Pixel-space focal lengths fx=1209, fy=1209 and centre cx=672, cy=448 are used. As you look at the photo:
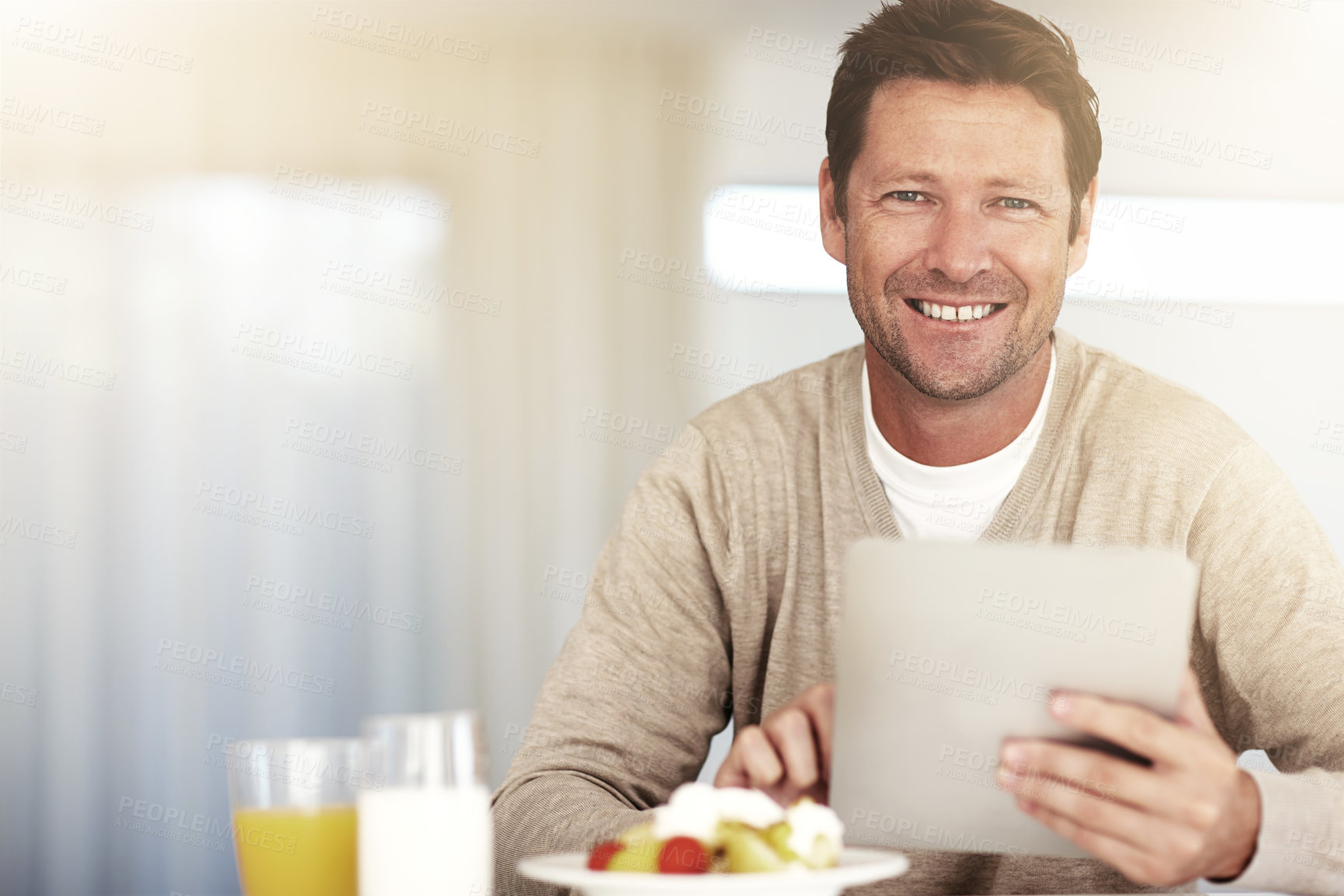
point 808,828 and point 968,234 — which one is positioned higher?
point 968,234

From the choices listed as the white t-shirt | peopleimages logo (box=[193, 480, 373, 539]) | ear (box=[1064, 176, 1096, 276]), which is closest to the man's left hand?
the white t-shirt

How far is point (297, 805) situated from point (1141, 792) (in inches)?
21.5

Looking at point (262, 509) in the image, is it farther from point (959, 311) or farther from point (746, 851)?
point (746, 851)

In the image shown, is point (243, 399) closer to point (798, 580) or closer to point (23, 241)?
point (23, 241)

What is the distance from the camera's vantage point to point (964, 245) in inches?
58.4

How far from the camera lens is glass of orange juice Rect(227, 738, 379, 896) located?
2.23 ft

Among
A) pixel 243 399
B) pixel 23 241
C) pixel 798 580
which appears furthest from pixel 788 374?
pixel 23 241

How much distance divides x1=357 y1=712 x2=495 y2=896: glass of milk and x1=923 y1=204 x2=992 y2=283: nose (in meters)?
0.99

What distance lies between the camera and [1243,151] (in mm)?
3008

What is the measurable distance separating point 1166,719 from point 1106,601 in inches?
3.9

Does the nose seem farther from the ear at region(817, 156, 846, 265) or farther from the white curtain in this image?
the white curtain

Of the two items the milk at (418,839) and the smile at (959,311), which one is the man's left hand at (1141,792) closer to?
the milk at (418,839)

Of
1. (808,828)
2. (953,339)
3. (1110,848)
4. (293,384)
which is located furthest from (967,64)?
(293,384)

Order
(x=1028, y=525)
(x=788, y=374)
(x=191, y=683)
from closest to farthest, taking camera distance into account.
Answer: (x=1028, y=525) → (x=788, y=374) → (x=191, y=683)
